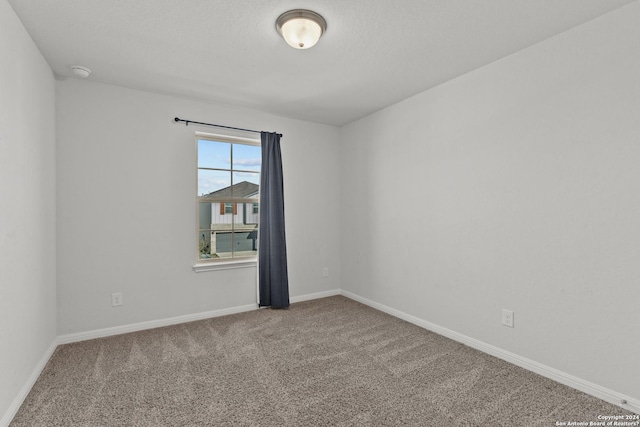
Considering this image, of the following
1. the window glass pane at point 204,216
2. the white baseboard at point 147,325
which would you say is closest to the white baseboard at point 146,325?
the white baseboard at point 147,325

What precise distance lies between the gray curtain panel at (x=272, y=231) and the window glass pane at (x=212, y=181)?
1.35ft

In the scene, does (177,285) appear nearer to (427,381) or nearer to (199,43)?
(199,43)

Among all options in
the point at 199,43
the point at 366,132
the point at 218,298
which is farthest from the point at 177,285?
the point at 366,132

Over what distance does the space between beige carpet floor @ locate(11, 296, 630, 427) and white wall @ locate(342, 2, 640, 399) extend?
14.0 inches

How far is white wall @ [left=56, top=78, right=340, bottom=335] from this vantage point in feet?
9.25

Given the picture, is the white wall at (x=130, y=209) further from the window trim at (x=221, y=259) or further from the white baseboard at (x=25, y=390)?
the white baseboard at (x=25, y=390)

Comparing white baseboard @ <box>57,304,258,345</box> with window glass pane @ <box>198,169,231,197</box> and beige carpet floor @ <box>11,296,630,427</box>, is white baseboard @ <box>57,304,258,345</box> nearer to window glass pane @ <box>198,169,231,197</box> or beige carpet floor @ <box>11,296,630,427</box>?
beige carpet floor @ <box>11,296,630,427</box>

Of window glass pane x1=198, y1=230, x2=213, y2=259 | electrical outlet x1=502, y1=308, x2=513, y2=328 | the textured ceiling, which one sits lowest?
electrical outlet x1=502, y1=308, x2=513, y2=328

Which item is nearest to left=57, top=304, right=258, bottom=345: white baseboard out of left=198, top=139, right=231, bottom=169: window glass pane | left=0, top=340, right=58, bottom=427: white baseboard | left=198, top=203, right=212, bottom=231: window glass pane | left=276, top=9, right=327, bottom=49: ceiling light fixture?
left=0, top=340, right=58, bottom=427: white baseboard

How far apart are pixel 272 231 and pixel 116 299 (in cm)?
168

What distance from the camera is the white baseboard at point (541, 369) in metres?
1.88

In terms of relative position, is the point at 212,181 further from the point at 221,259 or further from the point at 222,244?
the point at 221,259

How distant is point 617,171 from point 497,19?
1.20m

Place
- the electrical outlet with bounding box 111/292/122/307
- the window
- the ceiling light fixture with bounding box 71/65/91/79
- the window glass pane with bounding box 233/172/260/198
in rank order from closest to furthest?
the ceiling light fixture with bounding box 71/65/91/79, the electrical outlet with bounding box 111/292/122/307, the window, the window glass pane with bounding box 233/172/260/198
